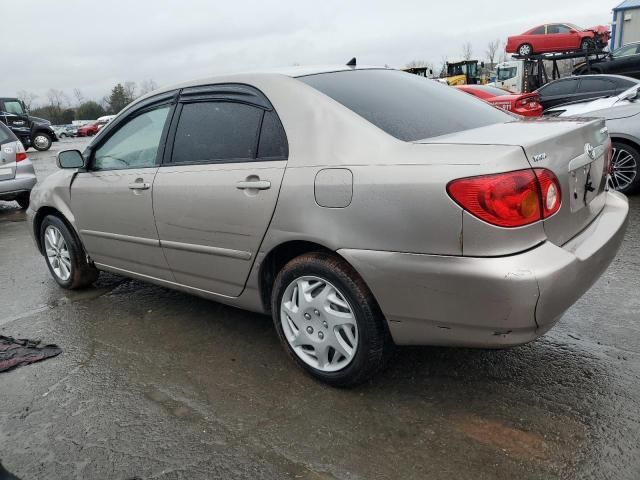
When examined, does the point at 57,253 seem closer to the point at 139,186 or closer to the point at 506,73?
the point at 139,186

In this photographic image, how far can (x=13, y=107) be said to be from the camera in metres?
22.1

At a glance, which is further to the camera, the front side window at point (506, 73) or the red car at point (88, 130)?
the red car at point (88, 130)

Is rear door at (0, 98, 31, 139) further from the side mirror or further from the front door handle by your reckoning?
the front door handle

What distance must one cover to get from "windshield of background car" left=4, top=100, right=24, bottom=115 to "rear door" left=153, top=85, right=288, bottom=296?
73.0 ft

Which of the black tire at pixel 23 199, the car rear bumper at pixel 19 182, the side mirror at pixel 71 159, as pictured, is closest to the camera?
the side mirror at pixel 71 159

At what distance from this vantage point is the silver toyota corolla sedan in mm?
2104

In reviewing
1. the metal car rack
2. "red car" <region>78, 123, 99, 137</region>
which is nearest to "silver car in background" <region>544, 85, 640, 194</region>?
the metal car rack

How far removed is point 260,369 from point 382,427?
0.85 m

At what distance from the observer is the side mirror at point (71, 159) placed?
392 centimetres

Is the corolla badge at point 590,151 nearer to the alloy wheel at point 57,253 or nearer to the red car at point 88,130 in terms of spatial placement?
the alloy wheel at point 57,253

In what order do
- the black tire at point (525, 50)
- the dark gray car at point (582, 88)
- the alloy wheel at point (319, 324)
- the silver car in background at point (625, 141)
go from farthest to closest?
1. the black tire at point (525, 50)
2. the dark gray car at point (582, 88)
3. the silver car in background at point (625, 141)
4. the alloy wheel at point (319, 324)

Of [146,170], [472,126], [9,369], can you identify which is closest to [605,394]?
[472,126]

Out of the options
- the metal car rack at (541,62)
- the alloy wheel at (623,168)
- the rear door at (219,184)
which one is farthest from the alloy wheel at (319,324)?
the metal car rack at (541,62)

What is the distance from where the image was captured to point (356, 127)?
2477mm
